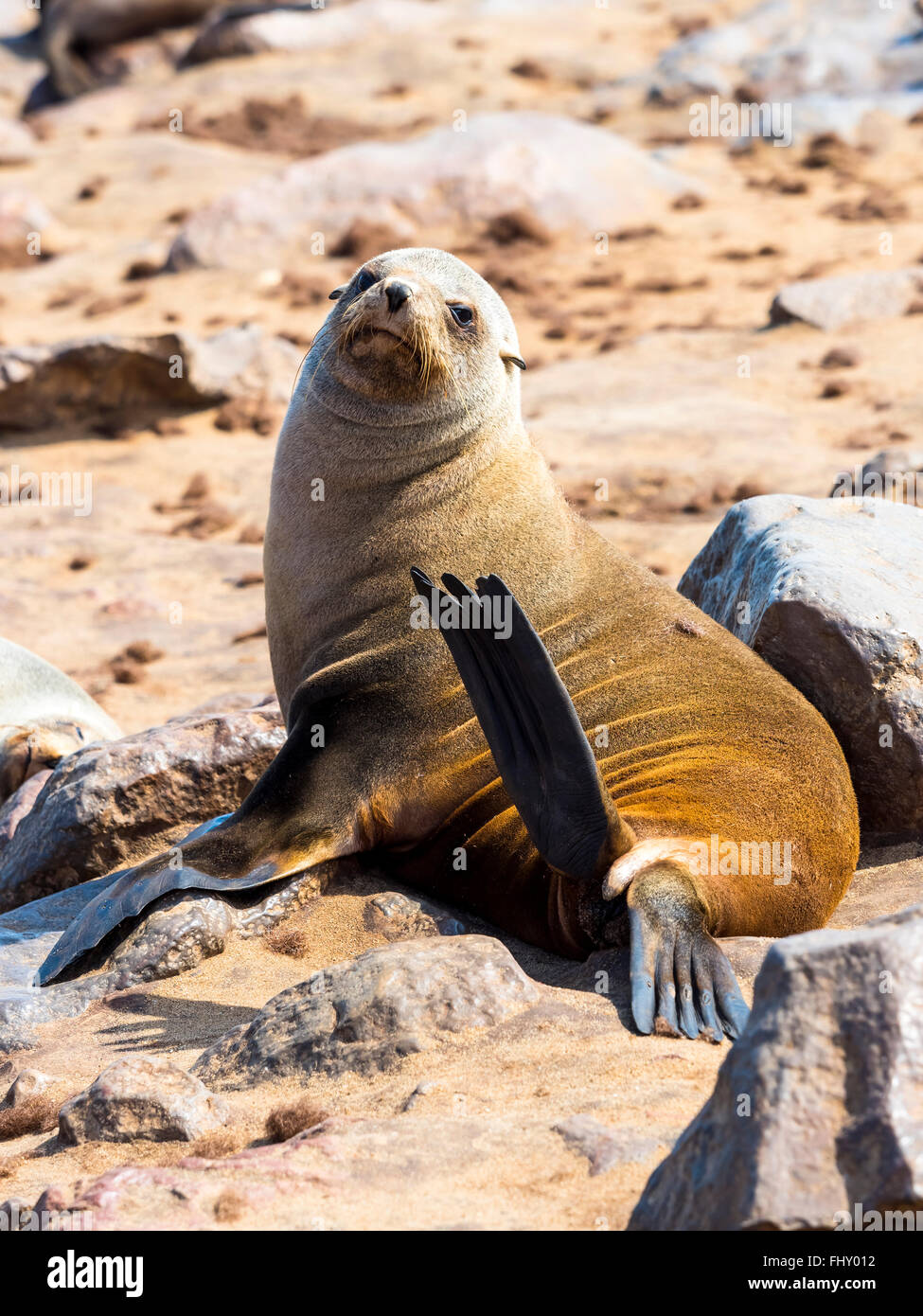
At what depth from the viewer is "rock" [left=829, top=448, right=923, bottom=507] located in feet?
29.9

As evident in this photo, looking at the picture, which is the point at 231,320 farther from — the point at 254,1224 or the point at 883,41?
the point at 254,1224

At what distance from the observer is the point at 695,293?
57.4 feet

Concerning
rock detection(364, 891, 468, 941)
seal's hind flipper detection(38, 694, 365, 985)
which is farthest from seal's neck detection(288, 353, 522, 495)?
rock detection(364, 891, 468, 941)

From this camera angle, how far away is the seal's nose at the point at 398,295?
538cm

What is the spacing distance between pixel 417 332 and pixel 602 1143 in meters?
3.35

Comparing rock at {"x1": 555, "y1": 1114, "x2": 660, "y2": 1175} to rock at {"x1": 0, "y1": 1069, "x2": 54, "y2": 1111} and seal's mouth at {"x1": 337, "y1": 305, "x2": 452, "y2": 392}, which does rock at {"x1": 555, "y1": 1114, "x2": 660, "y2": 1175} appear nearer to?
rock at {"x1": 0, "y1": 1069, "x2": 54, "y2": 1111}

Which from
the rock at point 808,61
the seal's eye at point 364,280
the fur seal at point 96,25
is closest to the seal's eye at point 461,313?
the seal's eye at point 364,280

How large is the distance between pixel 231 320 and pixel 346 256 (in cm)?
216

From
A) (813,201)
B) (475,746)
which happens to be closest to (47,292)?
(813,201)

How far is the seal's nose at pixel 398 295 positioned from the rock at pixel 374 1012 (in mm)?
2581

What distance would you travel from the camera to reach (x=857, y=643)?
5.29m

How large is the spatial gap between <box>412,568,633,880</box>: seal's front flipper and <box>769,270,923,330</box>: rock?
12.3 meters

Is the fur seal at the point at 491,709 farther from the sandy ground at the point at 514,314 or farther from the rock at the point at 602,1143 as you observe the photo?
the sandy ground at the point at 514,314

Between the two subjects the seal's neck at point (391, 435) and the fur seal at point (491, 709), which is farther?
the seal's neck at point (391, 435)
